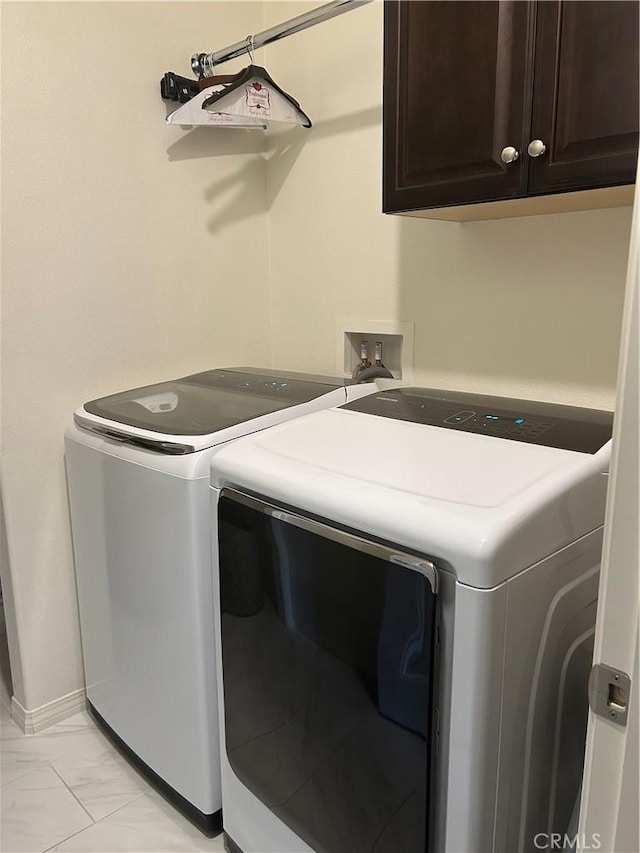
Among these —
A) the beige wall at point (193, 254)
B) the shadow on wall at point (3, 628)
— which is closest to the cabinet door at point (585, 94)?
→ the beige wall at point (193, 254)

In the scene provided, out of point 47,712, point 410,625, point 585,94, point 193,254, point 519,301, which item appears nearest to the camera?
point 410,625

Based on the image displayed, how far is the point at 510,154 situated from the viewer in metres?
1.16

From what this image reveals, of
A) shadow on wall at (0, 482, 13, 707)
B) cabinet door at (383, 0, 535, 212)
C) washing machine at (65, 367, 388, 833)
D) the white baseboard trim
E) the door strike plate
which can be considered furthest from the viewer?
the white baseboard trim

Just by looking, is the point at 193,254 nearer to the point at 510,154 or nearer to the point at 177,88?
the point at 177,88

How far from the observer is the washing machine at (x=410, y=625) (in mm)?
916

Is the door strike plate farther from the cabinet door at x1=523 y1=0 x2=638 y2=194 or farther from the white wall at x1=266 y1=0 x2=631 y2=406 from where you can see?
the white wall at x1=266 y1=0 x2=631 y2=406

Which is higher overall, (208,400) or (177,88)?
(177,88)

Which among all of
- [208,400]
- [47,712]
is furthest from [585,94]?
[47,712]

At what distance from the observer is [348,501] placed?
102cm

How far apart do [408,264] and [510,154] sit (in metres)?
0.64

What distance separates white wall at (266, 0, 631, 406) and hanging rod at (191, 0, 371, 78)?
226 mm

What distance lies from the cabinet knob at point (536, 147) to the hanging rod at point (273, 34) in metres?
0.67

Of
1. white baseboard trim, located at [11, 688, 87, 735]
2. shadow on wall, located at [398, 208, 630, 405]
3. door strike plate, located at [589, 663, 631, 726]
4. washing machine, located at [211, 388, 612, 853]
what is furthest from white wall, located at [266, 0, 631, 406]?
white baseboard trim, located at [11, 688, 87, 735]

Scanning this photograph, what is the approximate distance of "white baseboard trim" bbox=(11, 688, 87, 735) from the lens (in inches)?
73.4
